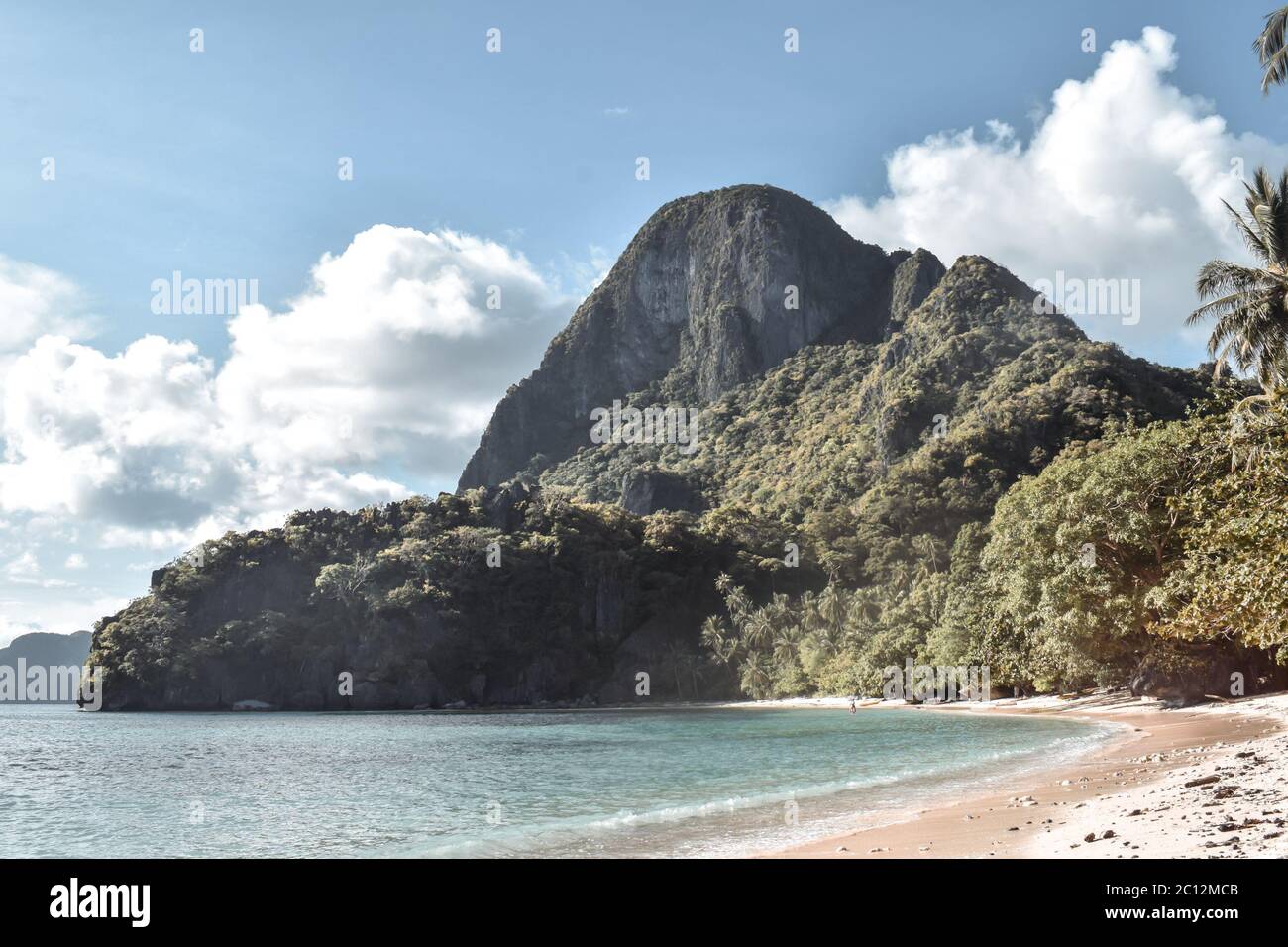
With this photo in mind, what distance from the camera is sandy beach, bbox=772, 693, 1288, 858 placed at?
9812 millimetres

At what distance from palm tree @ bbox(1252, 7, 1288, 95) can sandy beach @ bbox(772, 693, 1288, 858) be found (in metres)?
16.3

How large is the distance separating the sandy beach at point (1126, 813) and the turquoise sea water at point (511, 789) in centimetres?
155

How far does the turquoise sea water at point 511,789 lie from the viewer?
17078 mm

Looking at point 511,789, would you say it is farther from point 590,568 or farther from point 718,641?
point 590,568

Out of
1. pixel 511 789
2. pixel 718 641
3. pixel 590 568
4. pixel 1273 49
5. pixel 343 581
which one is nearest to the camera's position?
pixel 1273 49

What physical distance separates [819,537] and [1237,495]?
337ft

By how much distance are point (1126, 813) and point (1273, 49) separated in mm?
19661

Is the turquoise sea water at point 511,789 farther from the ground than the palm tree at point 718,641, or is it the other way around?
the turquoise sea water at point 511,789

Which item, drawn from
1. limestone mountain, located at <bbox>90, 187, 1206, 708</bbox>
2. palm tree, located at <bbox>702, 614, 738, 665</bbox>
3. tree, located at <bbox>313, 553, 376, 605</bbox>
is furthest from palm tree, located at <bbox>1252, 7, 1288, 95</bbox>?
tree, located at <bbox>313, 553, 376, 605</bbox>

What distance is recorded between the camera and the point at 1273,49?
68.6ft

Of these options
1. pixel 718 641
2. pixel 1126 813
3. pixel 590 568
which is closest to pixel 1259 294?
pixel 1126 813

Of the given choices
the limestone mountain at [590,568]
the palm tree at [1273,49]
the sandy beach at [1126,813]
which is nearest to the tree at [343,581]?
the limestone mountain at [590,568]

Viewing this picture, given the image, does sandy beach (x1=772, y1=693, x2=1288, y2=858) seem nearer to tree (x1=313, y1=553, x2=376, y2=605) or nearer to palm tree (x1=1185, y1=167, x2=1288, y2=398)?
palm tree (x1=1185, y1=167, x2=1288, y2=398)

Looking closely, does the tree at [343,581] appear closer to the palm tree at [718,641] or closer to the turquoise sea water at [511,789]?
the palm tree at [718,641]
